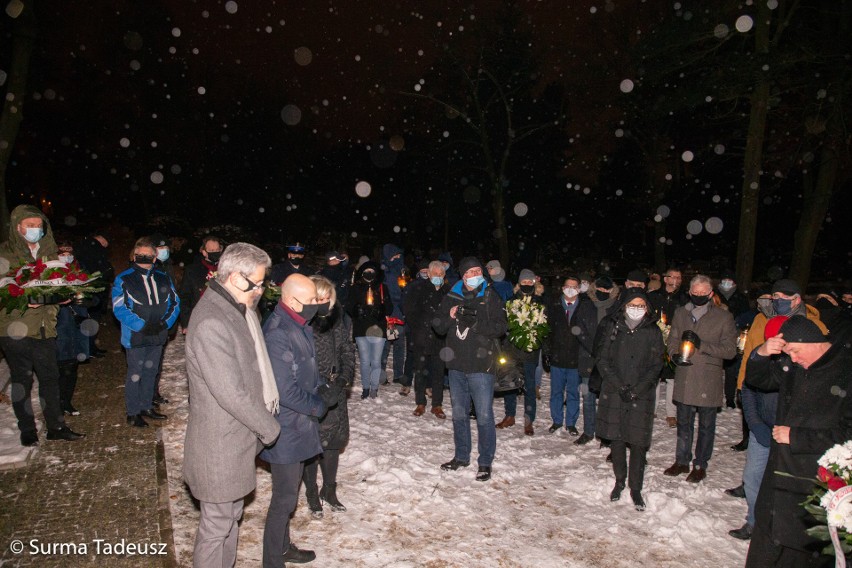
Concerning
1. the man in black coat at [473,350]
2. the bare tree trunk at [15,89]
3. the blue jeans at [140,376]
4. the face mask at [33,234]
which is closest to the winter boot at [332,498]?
the man in black coat at [473,350]

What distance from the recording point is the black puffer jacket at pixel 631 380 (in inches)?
219

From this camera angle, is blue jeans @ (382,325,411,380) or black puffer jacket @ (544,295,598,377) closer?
black puffer jacket @ (544,295,598,377)

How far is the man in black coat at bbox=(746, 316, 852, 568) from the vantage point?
3.62 meters

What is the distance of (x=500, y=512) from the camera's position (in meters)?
5.49

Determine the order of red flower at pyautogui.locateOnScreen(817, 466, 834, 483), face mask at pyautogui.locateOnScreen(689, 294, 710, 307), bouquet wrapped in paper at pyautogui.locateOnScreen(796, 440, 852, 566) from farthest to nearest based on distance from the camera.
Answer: face mask at pyautogui.locateOnScreen(689, 294, 710, 307), red flower at pyautogui.locateOnScreen(817, 466, 834, 483), bouquet wrapped in paper at pyautogui.locateOnScreen(796, 440, 852, 566)

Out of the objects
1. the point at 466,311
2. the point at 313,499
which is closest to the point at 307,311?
the point at 313,499

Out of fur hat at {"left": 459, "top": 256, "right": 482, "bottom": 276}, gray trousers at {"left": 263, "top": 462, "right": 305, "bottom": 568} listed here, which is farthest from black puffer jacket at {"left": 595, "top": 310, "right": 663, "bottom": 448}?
gray trousers at {"left": 263, "top": 462, "right": 305, "bottom": 568}

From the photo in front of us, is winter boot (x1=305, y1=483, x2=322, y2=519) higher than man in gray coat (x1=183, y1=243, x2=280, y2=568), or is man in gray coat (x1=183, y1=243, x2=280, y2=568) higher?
man in gray coat (x1=183, y1=243, x2=280, y2=568)

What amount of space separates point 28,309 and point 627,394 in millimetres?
6491

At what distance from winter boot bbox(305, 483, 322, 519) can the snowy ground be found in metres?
0.08

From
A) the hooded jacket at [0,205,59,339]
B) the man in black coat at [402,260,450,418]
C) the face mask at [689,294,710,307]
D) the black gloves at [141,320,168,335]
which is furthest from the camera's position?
the man in black coat at [402,260,450,418]

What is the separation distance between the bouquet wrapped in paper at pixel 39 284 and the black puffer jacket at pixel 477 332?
4370 millimetres

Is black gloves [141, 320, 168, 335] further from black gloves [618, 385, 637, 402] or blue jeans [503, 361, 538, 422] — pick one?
black gloves [618, 385, 637, 402]

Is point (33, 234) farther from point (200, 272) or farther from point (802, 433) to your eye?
point (802, 433)
